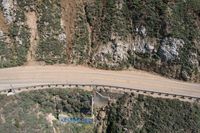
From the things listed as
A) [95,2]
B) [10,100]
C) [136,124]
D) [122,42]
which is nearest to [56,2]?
[95,2]

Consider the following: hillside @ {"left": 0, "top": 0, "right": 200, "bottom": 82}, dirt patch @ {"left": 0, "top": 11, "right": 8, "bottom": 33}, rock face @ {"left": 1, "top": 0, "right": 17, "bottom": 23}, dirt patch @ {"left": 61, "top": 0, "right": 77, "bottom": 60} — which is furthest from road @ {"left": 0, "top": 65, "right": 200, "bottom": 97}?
rock face @ {"left": 1, "top": 0, "right": 17, "bottom": 23}

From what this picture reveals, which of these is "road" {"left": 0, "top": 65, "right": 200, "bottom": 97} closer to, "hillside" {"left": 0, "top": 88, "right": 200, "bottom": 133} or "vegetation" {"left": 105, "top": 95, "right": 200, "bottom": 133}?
"hillside" {"left": 0, "top": 88, "right": 200, "bottom": 133}

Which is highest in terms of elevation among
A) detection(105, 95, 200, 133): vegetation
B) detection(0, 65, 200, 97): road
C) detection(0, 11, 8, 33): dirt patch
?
detection(0, 11, 8, 33): dirt patch

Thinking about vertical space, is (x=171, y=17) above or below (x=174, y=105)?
above

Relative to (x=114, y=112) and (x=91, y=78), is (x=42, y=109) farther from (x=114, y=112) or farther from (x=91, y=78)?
(x=114, y=112)

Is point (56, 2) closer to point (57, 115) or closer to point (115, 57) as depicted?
point (115, 57)

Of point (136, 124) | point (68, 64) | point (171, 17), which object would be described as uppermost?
point (171, 17)

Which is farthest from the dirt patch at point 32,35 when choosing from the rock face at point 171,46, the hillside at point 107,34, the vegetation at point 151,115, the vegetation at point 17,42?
the rock face at point 171,46
